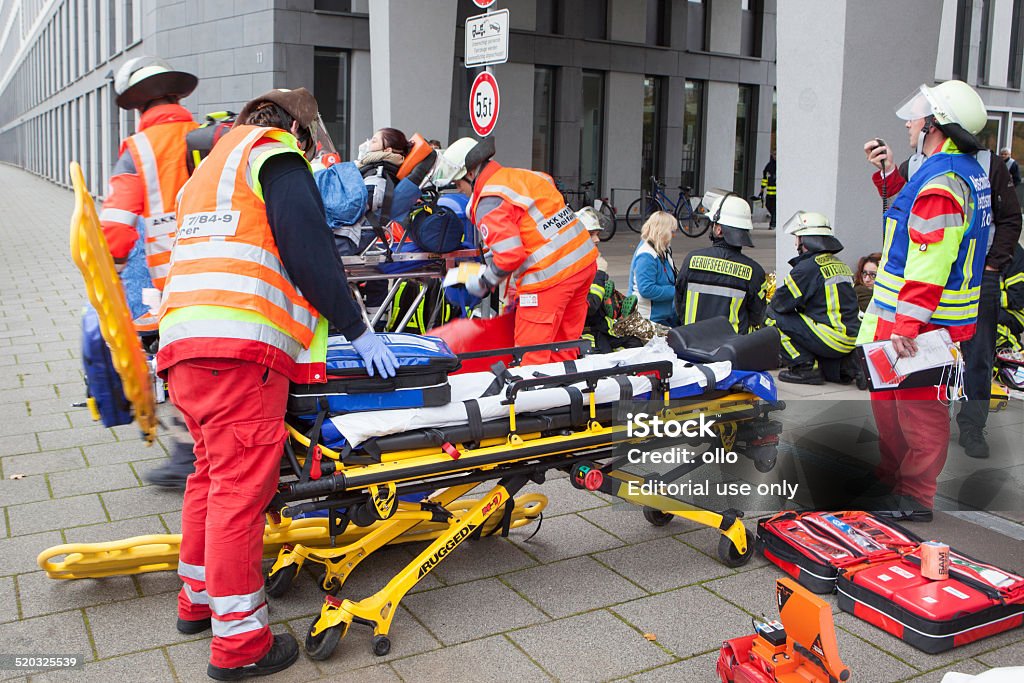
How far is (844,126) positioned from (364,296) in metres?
4.28

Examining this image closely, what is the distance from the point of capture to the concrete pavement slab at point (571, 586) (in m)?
3.93

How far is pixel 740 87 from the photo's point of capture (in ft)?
85.0

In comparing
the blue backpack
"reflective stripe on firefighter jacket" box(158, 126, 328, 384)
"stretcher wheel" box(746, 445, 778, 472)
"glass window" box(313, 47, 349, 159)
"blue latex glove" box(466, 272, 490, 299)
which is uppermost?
"glass window" box(313, 47, 349, 159)

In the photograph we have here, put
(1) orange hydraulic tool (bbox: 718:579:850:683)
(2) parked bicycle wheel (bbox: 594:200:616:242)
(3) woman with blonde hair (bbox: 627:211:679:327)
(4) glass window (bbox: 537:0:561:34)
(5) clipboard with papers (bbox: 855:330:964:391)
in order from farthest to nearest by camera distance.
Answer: (4) glass window (bbox: 537:0:561:34), (2) parked bicycle wheel (bbox: 594:200:616:242), (3) woman with blonde hair (bbox: 627:211:679:327), (5) clipboard with papers (bbox: 855:330:964:391), (1) orange hydraulic tool (bbox: 718:579:850:683)

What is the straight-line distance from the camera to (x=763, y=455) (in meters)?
4.37

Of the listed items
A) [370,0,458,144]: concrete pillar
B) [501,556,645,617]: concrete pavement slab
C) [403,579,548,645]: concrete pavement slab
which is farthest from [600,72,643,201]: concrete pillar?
[403,579,548,645]: concrete pavement slab

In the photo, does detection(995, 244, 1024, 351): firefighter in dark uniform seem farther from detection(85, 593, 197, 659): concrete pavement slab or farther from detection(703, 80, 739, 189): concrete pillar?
detection(703, 80, 739, 189): concrete pillar

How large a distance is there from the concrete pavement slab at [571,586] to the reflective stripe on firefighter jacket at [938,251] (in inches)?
69.6

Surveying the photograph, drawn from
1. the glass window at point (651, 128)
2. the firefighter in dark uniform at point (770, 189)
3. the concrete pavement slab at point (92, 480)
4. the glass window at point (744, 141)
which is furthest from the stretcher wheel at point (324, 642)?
the glass window at point (744, 141)

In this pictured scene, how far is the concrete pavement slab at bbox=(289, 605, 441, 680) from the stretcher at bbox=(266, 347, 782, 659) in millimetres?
50

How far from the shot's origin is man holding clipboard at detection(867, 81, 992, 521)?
4.46m

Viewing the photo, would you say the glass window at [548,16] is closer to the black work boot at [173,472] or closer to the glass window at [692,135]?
the glass window at [692,135]

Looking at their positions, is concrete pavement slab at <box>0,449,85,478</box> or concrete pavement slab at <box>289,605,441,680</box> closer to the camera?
concrete pavement slab at <box>289,605,441,680</box>

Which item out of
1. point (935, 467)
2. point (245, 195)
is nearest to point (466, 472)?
point (245, 195)
